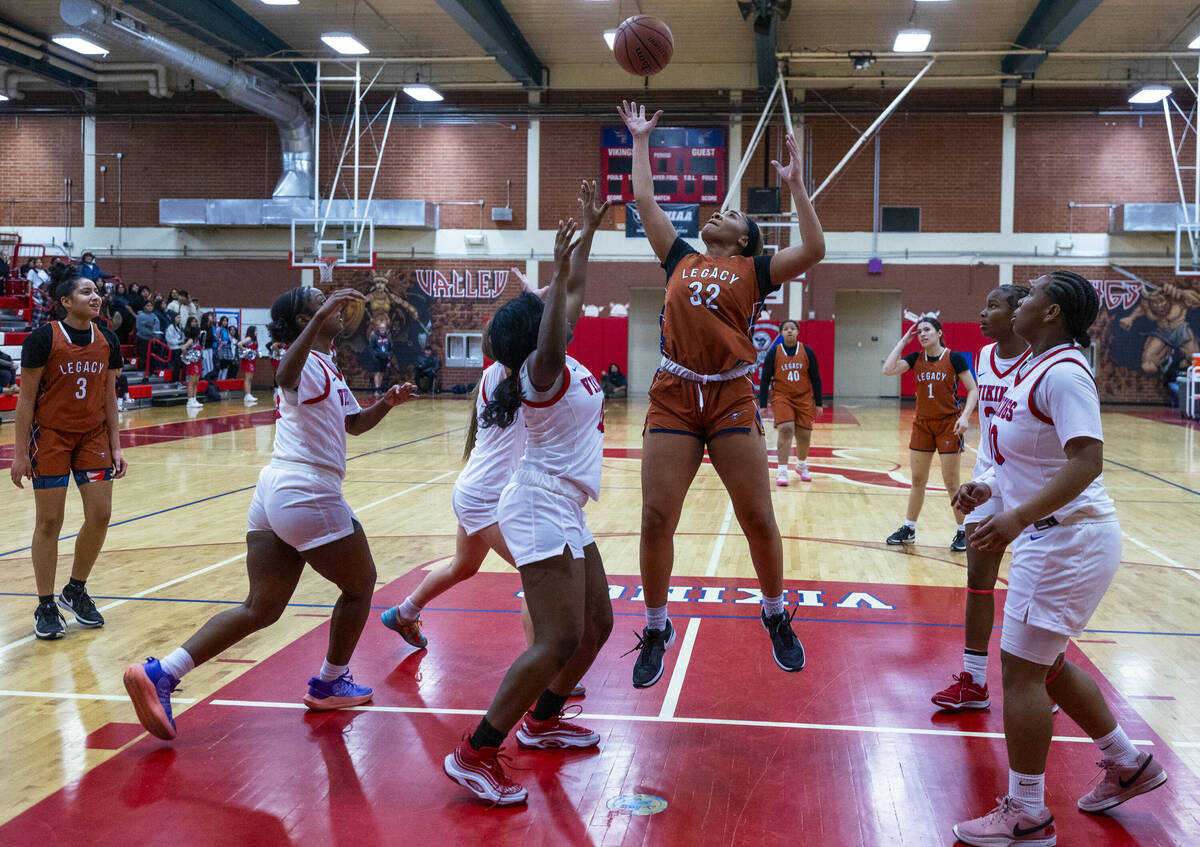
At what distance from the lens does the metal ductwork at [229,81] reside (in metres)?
16.6

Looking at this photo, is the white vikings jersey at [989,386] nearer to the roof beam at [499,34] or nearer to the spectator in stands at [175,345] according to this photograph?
the roof beam at [499,34]

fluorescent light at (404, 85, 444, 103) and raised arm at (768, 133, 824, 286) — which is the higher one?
fluorescent light at (404, 85, 444, 103)

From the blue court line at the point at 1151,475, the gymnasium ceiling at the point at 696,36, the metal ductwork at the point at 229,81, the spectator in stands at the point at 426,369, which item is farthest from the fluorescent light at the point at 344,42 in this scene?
the blue court line at the point at 1151,475

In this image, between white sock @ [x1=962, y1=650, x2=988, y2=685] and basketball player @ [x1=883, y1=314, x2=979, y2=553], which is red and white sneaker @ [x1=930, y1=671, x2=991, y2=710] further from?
basketball player @ [x1=883, y1=314, x2=979, y2=553]

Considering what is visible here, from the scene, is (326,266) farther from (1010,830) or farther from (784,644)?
(1010,830)

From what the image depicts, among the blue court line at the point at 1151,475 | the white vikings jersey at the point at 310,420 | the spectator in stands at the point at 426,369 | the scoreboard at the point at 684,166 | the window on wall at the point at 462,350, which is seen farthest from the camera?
the window on wall at the point at 462,350

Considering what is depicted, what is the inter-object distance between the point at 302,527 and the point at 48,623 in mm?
2028

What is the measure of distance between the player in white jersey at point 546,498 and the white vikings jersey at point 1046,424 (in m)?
1.23

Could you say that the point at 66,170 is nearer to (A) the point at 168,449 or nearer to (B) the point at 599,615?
(A) the point at 168,449

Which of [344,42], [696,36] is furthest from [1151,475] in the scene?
[344,42]

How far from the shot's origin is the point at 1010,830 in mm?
2932

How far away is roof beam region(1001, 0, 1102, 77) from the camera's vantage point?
17.6 meters

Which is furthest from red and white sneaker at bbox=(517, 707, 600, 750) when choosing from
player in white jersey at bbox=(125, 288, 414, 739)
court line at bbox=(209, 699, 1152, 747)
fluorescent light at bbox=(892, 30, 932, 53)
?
fluorescent light at bbox=(892, 30, 932, 53)

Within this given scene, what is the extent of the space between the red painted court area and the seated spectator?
1808 cm
